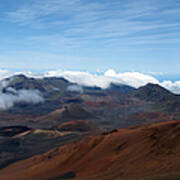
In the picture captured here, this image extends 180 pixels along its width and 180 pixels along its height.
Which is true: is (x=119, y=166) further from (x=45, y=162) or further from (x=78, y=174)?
(x=45, y=162)

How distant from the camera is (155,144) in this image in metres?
57.3

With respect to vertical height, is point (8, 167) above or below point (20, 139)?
below

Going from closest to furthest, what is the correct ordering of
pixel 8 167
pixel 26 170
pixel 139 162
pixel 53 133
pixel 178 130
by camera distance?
pixel 139 162 < pixel 178 130 < pixel 26 170 < pixel 8 167 < pixel 53 133

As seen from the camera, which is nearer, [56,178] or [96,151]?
[56,178]

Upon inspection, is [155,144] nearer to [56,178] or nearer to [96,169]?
[96,169]

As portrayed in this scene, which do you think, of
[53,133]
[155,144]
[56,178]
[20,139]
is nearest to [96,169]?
[56,178]

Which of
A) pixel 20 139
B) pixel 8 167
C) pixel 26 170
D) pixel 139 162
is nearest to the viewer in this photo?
pixel 139 162

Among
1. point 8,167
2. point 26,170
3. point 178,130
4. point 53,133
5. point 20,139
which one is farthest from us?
point 53,133

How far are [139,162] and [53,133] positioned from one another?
78720mm

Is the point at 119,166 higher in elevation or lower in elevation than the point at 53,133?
lower

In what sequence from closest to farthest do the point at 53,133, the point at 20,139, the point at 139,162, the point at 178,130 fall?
the point at 139,162, the point at 178,130, the point at 20,139, the point at 53,133

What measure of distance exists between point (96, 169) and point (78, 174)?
347 centimetres

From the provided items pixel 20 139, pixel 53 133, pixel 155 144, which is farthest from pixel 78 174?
pixel 53 133

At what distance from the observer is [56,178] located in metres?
54.5
